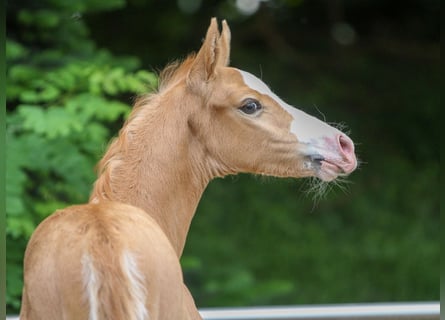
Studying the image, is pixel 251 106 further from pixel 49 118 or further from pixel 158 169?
pixel 49 118

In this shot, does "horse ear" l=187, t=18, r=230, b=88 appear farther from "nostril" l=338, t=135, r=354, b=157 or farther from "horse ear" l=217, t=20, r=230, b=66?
"nostril" l=338, t=135, r=354, b=157

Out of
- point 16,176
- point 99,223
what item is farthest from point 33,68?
point 99,223

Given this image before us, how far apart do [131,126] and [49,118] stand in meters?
1.34

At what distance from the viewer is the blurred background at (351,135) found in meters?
7.73

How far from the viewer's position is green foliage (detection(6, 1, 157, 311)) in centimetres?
415

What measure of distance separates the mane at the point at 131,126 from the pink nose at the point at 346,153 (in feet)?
1.87

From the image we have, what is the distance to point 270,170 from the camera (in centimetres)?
312

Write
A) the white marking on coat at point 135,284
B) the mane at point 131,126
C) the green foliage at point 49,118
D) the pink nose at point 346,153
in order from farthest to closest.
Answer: the green foliage at point 49,118
the pink nose at point 346,153
the mane at point 131,126
the white marking on coat at point 135,284

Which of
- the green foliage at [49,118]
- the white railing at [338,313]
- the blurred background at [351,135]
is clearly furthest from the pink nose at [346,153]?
the blurred background at [351,135]

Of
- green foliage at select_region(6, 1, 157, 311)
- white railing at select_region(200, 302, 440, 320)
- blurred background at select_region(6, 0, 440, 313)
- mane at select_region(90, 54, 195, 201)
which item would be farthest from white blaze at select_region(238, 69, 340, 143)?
blurred background at select_region(6, 0, 440, 313)

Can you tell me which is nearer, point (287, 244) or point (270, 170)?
point (270, 170)

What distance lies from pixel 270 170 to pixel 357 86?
5.96 metres

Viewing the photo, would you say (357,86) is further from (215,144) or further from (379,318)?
(215,144)

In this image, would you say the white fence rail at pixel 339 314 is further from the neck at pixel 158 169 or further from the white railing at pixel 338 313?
the neck at pixel 158 169
